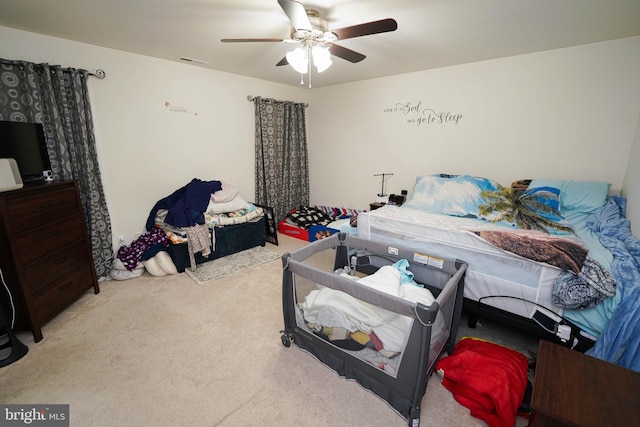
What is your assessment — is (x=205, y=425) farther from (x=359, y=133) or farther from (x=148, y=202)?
(x=359, y=133)

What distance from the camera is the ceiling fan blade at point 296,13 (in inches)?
55.9

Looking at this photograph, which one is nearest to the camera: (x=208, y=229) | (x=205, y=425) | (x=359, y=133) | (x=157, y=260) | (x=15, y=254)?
(x=205, y=425)

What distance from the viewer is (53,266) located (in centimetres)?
207

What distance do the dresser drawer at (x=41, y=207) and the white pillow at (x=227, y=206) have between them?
1.24 metres

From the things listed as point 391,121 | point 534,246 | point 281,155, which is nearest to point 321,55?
point 534,246

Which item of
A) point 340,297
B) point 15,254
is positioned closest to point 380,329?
point 340,297

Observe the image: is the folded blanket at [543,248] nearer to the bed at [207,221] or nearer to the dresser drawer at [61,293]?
the bed at [207,221]

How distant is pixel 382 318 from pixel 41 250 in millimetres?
2459

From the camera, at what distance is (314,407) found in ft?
4.82

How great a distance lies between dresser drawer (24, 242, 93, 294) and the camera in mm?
1884

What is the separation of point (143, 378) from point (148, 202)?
2.13 metres

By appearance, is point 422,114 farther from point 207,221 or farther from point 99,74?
point 99,74

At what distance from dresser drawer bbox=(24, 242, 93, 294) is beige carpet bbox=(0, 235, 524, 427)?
36cm

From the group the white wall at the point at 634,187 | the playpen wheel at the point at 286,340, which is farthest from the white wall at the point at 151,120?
the white wall at the point at 634,187
